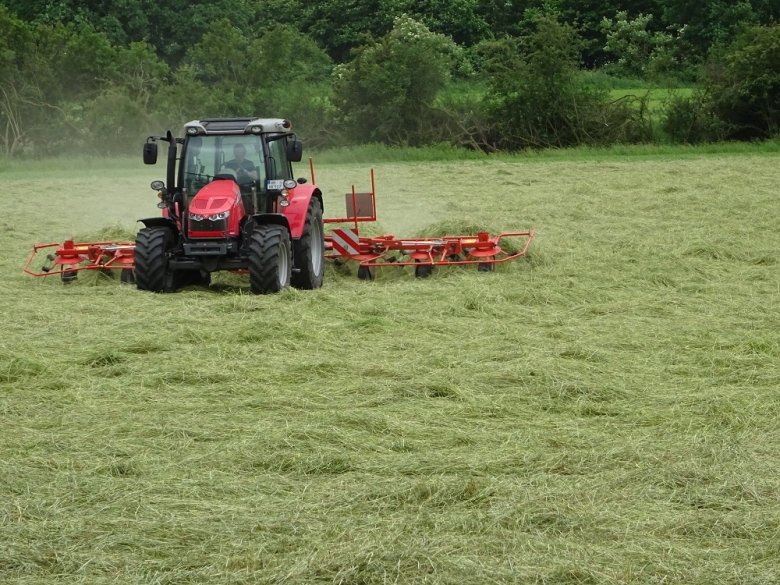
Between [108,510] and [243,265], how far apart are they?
19.8 feet

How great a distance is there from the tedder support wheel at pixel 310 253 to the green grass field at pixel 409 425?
0.46 m

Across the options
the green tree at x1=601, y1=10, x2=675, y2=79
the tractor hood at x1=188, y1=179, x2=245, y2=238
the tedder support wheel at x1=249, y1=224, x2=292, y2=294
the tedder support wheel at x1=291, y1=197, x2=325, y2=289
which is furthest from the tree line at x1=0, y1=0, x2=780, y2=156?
the tedder support wheel at x1=249, y1=224, x2=292, y2=294

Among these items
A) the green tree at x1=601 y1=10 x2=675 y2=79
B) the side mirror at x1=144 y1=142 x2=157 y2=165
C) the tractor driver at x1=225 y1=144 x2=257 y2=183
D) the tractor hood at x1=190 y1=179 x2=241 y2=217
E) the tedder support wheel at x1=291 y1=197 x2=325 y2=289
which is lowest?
the tedder support wheel at x1=291 y1=197 x2=325 y2=289

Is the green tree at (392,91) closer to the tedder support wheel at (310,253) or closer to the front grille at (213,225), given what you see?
the tedder support wheel at (310,253)

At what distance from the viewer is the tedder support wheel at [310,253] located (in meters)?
12.3

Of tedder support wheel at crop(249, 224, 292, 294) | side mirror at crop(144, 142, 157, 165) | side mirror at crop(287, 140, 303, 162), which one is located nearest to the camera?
tedder support wheel at crop(249, 224, 292, 294)

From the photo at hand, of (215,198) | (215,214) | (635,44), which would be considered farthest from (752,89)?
(215,214)

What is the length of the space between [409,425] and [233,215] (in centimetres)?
509

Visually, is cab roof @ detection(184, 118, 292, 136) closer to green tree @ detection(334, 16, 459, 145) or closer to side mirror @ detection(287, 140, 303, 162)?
side mirror @ detection(287, 140, 303, 162)

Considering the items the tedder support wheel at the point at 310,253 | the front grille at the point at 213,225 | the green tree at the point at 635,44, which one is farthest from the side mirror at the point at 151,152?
the green tree at the point at 635,44

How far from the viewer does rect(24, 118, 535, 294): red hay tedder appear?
11719 mm

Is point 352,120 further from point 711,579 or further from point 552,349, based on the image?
point 711,579

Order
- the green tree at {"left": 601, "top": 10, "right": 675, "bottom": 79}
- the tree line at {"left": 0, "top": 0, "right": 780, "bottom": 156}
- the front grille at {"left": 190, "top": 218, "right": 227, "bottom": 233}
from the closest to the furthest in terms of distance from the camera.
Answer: the front grille at {"left": 190, "top": 218, "right": 227, "bottom": 233}
the tree line at {"left": 0, "top": 0, "right": 780, "bottom": 156}
the green tree at {"left": 601, "top": 10, "right": 675, "bottom": 79}

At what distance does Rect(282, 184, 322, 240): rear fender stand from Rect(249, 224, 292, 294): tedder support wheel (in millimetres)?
554
